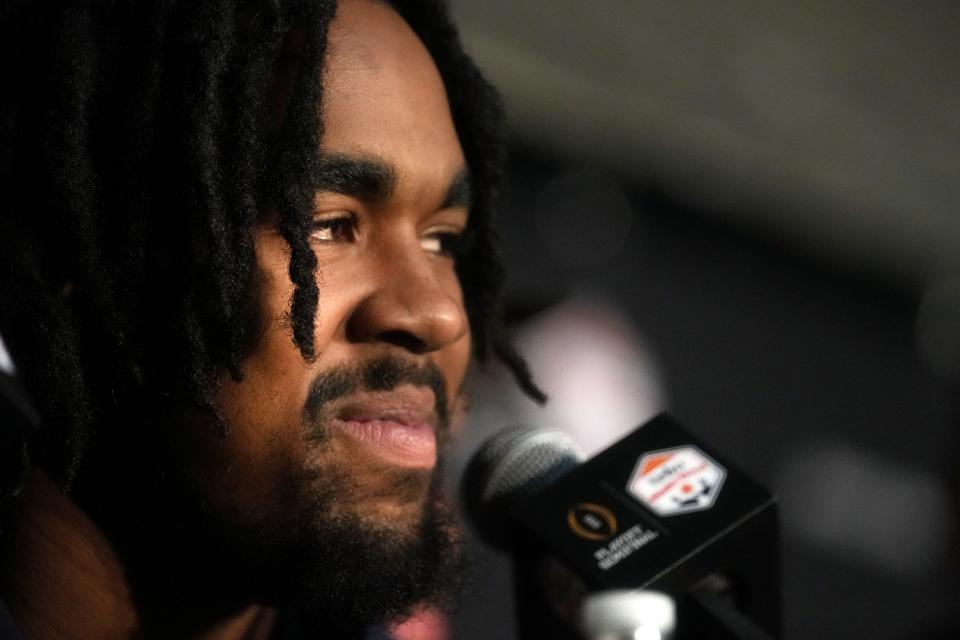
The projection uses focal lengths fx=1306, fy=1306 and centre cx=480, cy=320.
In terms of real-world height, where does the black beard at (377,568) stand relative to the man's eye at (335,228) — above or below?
below

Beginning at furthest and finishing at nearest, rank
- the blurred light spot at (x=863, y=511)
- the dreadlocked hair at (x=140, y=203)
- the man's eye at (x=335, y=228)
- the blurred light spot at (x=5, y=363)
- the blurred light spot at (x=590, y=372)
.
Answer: the blurred light spot at (x=863, y=511) < the blurred light spot at (x=590, y=372) < the man's eye at (x=335, y=228) < the dreadlocked hair at (x=140, y=203) < the blurred light spot at (x=5, y=363)

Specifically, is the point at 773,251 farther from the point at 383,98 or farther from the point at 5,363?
the point at 5,363

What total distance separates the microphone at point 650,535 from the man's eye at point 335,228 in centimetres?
43

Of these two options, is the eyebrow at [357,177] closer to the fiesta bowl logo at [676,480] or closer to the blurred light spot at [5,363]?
the fiesta bowl logo at [676,480]

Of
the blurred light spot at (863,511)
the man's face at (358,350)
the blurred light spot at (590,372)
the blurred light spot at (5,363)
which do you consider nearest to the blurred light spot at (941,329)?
the blurred light spot at (863,511)

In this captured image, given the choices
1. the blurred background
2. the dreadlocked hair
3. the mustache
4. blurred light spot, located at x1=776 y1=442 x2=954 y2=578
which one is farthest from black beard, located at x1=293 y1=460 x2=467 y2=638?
blurred light spot, located at x1=776 y1=442 x2=954 y2=578

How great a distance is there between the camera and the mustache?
184 cm

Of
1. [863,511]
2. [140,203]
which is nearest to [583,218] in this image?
[863,511]

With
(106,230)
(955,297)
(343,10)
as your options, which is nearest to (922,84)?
(955,297)

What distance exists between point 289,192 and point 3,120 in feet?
1.38

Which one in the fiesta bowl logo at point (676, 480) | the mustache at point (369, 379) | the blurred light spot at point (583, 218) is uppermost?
the fiesta bowl logo at point (676, 480)

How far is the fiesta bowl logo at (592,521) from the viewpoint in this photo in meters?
1.65

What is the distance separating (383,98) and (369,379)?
43cm

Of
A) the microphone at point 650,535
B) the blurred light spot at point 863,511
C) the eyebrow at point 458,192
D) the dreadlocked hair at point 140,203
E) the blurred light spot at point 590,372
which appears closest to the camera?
the microphone at point 650,535
